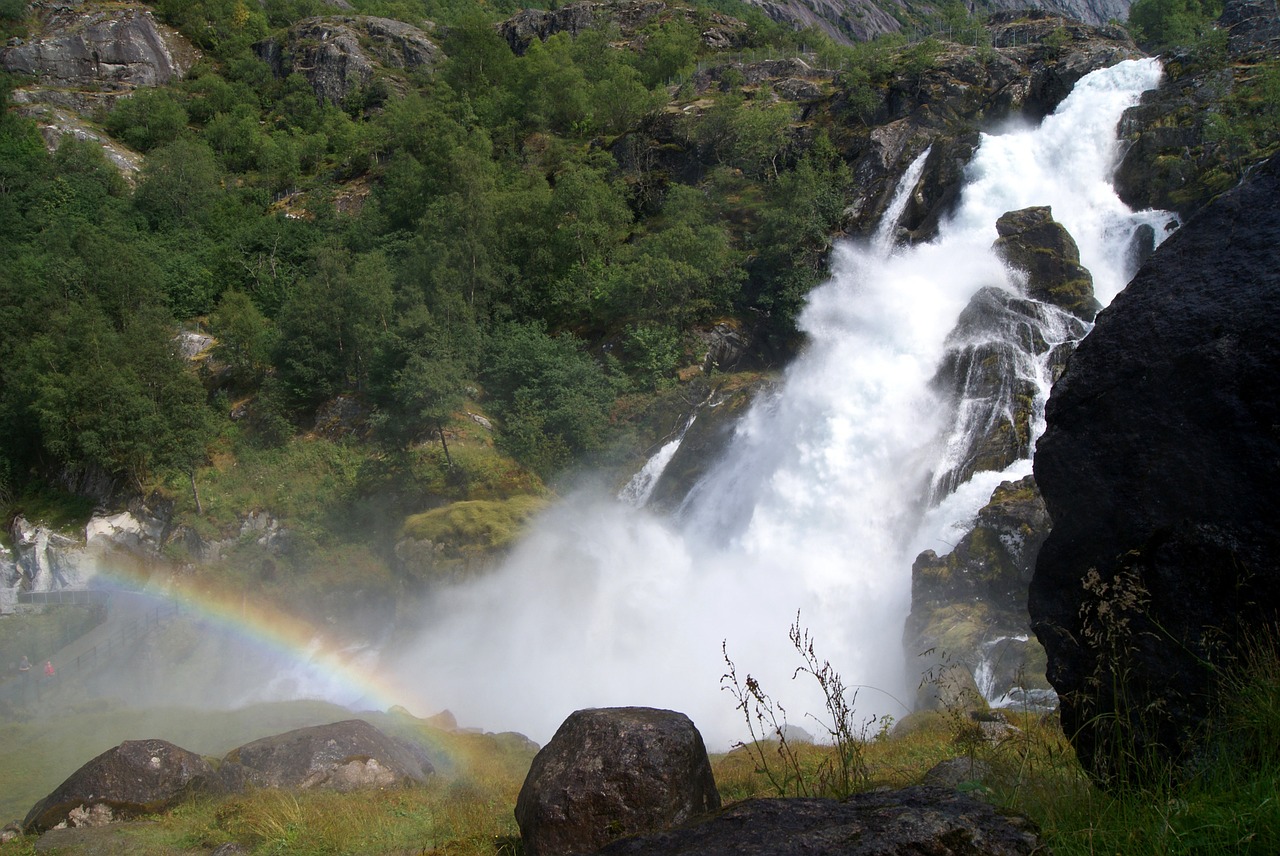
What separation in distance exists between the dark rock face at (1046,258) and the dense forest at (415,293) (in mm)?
7271

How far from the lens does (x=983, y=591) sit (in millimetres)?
17516

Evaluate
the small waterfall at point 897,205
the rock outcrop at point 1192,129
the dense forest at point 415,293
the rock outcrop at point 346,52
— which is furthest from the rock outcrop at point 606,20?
the rock outcrop at point 1192,129

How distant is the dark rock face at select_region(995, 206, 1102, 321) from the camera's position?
2519cm

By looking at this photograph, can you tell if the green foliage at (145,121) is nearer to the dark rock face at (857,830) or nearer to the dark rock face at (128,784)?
the dark rock face at (128,784)

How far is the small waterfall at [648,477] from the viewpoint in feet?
91.9

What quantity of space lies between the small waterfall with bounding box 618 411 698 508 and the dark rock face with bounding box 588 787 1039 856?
79.5 feet

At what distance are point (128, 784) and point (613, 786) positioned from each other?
1034 centimetres

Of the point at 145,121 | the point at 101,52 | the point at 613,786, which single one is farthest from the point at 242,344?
the point at 101,52

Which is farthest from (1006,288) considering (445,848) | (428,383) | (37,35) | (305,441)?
(37,35)

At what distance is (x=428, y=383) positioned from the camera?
27.6m

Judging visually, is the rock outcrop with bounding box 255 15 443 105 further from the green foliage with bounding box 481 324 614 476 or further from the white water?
the white water

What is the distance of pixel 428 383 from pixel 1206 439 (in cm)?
2558

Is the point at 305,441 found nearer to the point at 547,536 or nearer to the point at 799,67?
the point at 547,536

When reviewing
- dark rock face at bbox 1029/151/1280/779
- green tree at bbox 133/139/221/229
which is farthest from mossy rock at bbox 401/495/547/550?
green tree at bbox 133/139/221/229
